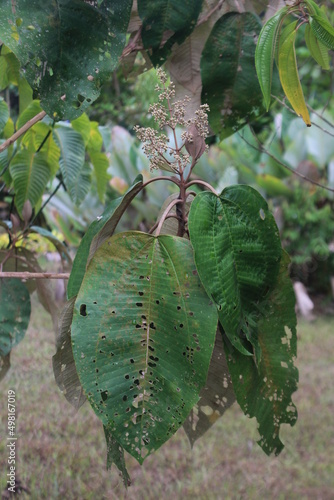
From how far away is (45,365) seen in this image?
2.25m

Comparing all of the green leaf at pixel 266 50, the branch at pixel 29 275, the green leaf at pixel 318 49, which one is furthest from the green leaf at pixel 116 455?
the green leaf at pixel 318 49

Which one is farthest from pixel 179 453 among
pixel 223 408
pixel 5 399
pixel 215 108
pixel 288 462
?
pixel 215 108

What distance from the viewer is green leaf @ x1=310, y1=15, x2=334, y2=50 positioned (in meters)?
0.47

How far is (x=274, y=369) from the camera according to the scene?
21.4 inches

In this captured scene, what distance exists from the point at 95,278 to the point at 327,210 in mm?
3560

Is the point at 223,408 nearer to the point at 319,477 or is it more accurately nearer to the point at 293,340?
the point at 293,340

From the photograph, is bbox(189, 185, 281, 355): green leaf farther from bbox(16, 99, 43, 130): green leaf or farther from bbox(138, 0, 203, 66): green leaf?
bbox(16, 99, 43, 130): green leaf

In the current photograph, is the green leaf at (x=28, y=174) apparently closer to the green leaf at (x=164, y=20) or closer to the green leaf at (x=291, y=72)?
the green leaf at (x=164, y=20)

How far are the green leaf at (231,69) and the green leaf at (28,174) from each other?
485mm

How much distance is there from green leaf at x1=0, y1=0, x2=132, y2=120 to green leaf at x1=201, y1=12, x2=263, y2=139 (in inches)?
6.9

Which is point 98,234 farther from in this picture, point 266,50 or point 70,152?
point 70,152

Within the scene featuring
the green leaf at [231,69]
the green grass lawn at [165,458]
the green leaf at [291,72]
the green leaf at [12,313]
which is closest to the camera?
the green leaf at [291,72]

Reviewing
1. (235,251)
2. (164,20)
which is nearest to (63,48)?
(164,20)

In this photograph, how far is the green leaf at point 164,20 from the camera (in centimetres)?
60
